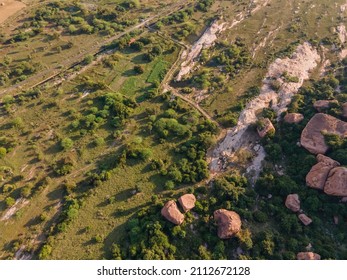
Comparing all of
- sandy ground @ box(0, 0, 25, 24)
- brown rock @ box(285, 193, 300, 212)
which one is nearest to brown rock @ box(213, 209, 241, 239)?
brown rock @ box(285, 193, 300, 212)

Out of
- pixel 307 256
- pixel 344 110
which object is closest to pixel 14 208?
pixel 307 256

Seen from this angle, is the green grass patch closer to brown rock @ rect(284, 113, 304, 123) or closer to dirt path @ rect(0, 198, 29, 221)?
brown rock @ rect(284, 113, 304, 123)

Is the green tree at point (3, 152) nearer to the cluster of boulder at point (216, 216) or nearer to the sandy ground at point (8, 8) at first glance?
the cluster of boulder at point (216, 216)

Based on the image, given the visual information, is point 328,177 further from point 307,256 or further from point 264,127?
point 264,127

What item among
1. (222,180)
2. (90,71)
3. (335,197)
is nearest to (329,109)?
(335,197)

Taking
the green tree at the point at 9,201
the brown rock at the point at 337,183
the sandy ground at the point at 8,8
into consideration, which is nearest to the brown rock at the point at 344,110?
the brown rock at the point at 337,183
